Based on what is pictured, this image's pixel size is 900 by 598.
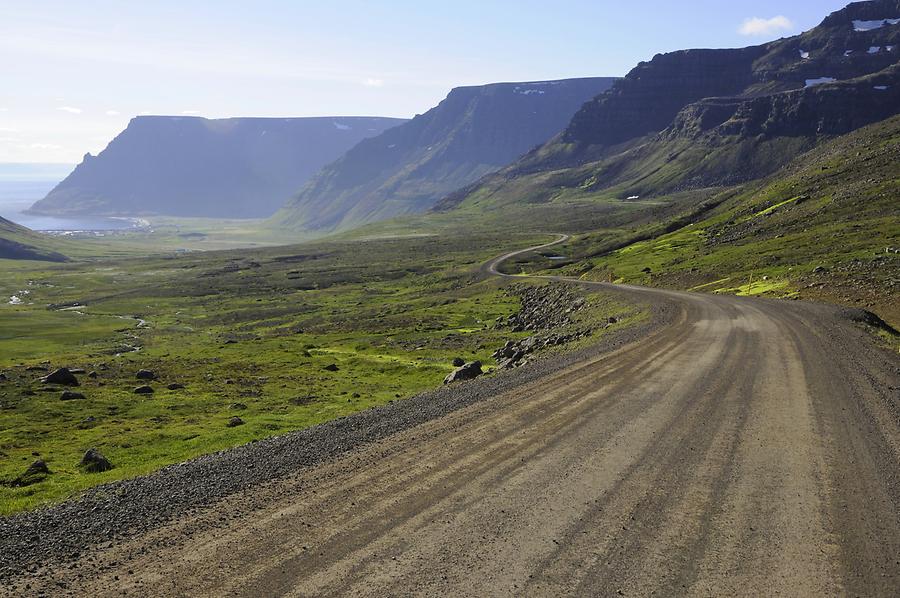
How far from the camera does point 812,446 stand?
20656 mm

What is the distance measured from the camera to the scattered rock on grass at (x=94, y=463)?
32.7m

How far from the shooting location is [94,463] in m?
33.1

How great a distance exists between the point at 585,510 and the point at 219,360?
234ft

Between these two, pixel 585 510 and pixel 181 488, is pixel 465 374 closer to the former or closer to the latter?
pixel 181 488

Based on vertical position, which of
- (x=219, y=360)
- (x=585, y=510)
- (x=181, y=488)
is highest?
(x=585, y=510)

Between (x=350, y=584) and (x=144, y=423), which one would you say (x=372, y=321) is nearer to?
(x=144, y=423)

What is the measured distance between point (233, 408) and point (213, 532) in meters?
33.8

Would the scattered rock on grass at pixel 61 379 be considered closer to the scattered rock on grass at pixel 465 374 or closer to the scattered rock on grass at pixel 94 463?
the scattered rock on grass at pixel 94 463

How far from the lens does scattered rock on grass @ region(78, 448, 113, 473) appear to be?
32.7 meters

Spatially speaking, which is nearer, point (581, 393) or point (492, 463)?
point (492, 463)

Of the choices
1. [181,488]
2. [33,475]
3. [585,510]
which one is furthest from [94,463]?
[585,510]

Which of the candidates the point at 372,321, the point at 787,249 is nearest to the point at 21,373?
the point at 372,321

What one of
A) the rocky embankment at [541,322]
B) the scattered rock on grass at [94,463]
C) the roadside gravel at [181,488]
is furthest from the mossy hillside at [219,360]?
the roadside gravel at [181,488]

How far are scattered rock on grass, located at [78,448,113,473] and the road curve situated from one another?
17626 mm
